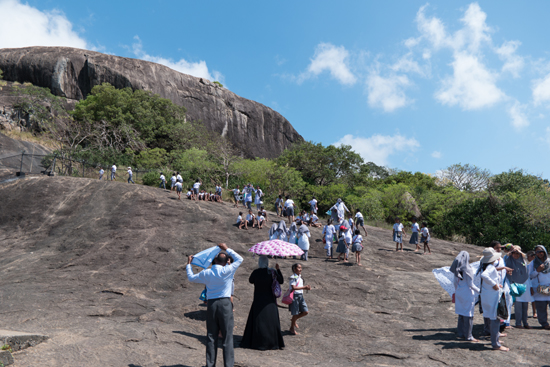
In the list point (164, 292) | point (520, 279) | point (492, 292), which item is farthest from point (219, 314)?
point (164, 292)

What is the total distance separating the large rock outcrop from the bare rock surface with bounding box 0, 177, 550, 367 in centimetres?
2463

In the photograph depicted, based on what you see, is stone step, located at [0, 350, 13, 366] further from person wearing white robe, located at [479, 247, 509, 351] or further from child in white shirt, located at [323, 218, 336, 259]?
child in white shirt, located at [323, 218, 336, 259]

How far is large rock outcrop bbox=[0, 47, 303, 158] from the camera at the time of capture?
135 ft

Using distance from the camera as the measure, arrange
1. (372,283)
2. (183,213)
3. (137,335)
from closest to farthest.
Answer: (137,335), (372,283), (183,213)

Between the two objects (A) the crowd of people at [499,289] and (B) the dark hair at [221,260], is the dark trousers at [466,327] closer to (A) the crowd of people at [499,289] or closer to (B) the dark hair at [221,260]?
(A) the crowd of people at [499,289]

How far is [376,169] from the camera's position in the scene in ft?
202

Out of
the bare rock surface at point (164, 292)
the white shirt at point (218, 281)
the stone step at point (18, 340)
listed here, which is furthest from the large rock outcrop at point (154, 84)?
the white shirt at point (218, 281)

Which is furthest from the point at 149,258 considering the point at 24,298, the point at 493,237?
the point at 493,237

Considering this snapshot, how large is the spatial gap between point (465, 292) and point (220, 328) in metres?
4.44

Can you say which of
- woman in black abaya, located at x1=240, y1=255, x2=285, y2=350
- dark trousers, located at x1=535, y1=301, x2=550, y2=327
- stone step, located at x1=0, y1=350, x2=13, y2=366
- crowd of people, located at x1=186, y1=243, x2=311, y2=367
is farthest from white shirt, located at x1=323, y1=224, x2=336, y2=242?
stone step, located at x1=0, y1=350, x2=13, y2=366

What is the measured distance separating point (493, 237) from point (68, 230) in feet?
82.3

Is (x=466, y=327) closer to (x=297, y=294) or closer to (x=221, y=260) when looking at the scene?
(x=297, y=294)

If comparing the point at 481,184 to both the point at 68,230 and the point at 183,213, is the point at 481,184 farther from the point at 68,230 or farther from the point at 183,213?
the point at 68,230

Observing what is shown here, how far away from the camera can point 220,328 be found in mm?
4770
